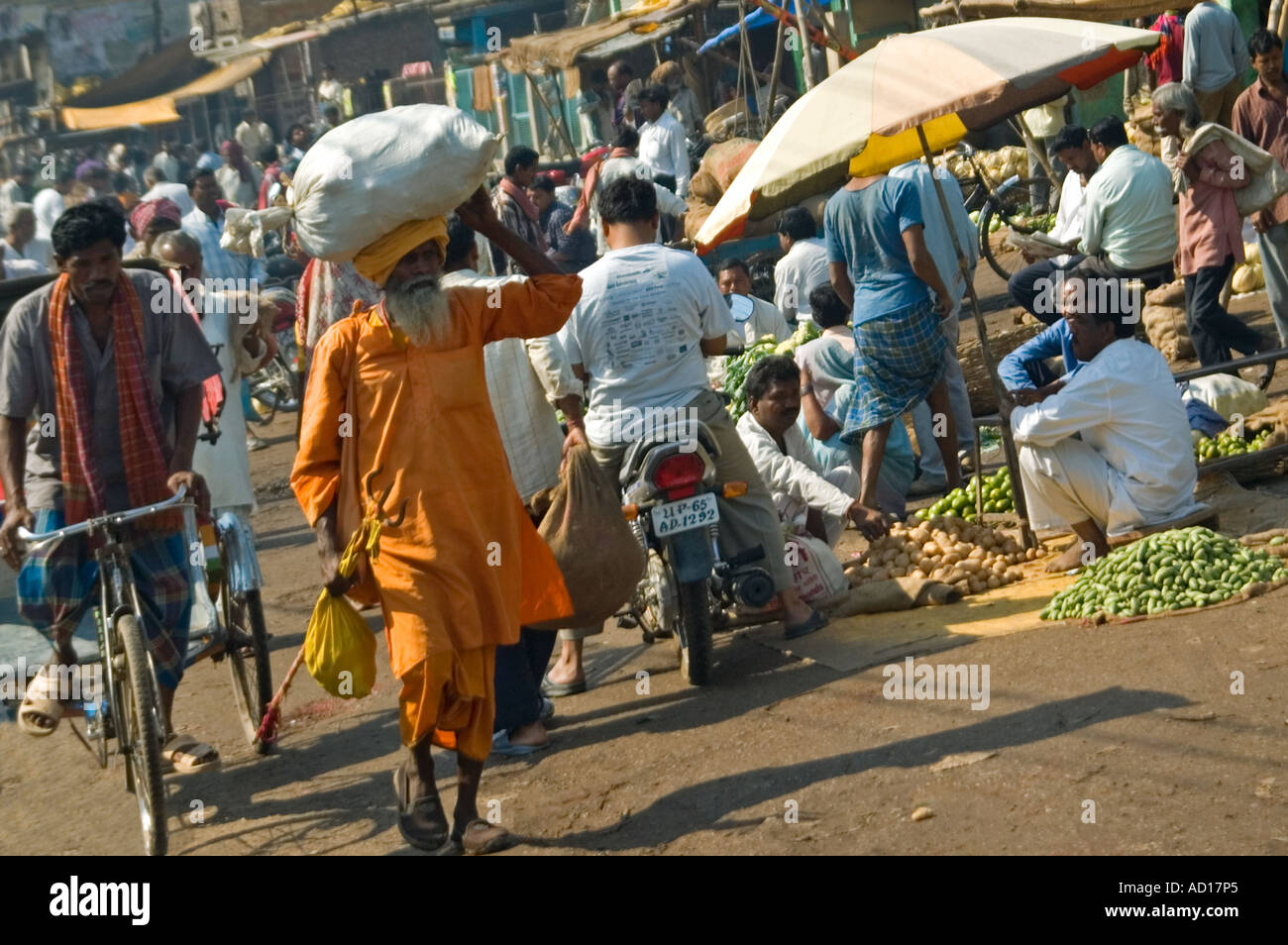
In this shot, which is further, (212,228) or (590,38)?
(590,38)

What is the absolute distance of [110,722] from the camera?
5691 mm

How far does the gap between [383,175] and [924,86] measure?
3088 millimetres

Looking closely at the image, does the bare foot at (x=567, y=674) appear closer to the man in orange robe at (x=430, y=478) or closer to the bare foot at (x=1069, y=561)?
the man in orange robe at (x=430, y=478)

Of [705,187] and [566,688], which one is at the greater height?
[705,187]

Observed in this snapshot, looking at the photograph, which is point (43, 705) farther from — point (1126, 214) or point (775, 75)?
point (775, 75)

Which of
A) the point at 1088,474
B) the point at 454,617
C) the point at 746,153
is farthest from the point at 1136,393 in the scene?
the point at 746,153

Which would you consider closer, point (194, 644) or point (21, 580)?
point (21, 580)

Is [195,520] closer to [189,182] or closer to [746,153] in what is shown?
[189,182]

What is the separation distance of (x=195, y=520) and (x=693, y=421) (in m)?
1.95

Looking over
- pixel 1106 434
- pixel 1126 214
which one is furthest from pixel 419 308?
pixel 1126 214

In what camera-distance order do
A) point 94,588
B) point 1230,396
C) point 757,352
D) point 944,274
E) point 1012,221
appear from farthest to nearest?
point 1012,221
point 757,352
point 1230,396
point 944,274
point 94,588

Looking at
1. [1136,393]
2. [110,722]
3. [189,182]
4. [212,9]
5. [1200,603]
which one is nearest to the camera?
[110,722]

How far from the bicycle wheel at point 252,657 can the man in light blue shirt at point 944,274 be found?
3.78 meters

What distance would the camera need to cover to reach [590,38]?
23.1m
